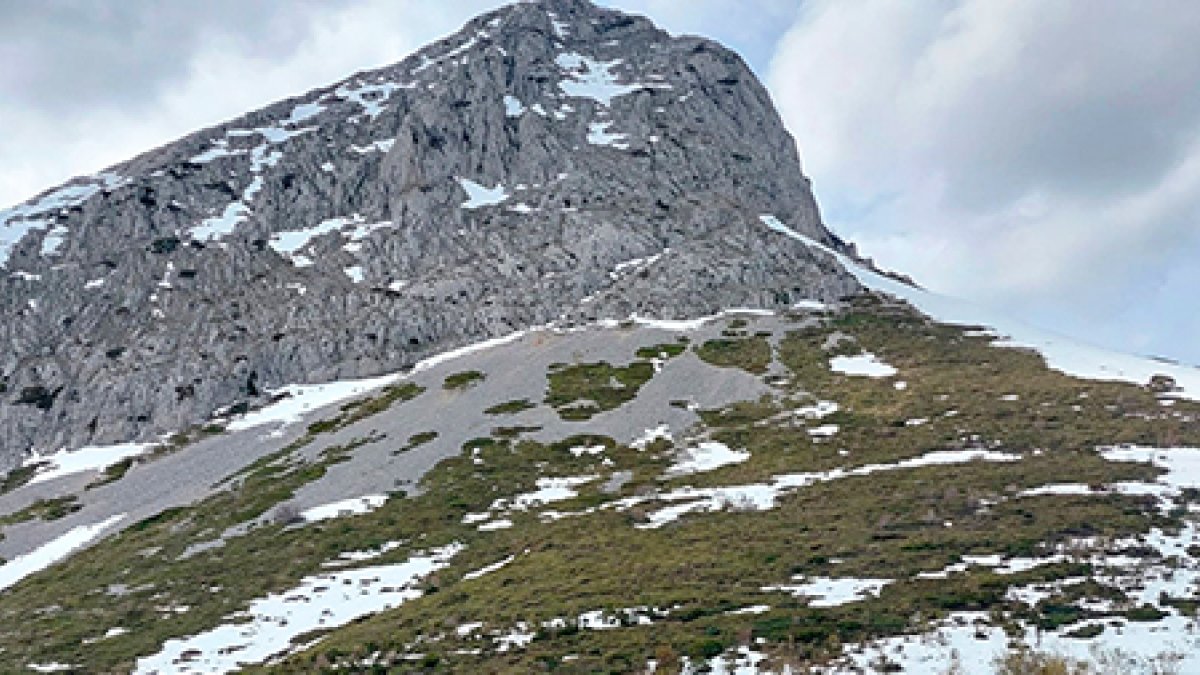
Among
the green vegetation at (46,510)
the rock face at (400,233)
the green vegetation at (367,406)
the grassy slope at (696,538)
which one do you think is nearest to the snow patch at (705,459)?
the grassy slope at (696,538)

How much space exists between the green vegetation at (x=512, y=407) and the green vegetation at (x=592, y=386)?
81.1 inches

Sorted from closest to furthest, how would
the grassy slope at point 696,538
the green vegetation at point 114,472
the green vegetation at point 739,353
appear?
the grassy slope at point 696,538, the green vegetation at point 114,472, the green vegetation at point 739,353

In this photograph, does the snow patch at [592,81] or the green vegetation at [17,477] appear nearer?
the green vegetation at [17,477]

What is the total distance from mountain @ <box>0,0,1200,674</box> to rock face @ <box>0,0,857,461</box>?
0.66 metres

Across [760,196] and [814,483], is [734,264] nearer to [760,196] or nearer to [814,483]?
[760,196]

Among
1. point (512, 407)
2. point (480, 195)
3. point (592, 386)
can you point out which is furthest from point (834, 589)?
point (480, 195)

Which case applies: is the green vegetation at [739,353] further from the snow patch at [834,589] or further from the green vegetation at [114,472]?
the green vegetation at [114,472]

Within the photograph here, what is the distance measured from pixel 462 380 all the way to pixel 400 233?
55626 millimetres

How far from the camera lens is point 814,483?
53750mm

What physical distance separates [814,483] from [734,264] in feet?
240

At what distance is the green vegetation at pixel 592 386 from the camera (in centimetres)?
8712

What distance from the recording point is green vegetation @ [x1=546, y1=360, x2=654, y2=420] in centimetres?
8712

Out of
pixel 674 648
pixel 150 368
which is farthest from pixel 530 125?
pixel 674 648

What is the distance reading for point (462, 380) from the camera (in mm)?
98938
